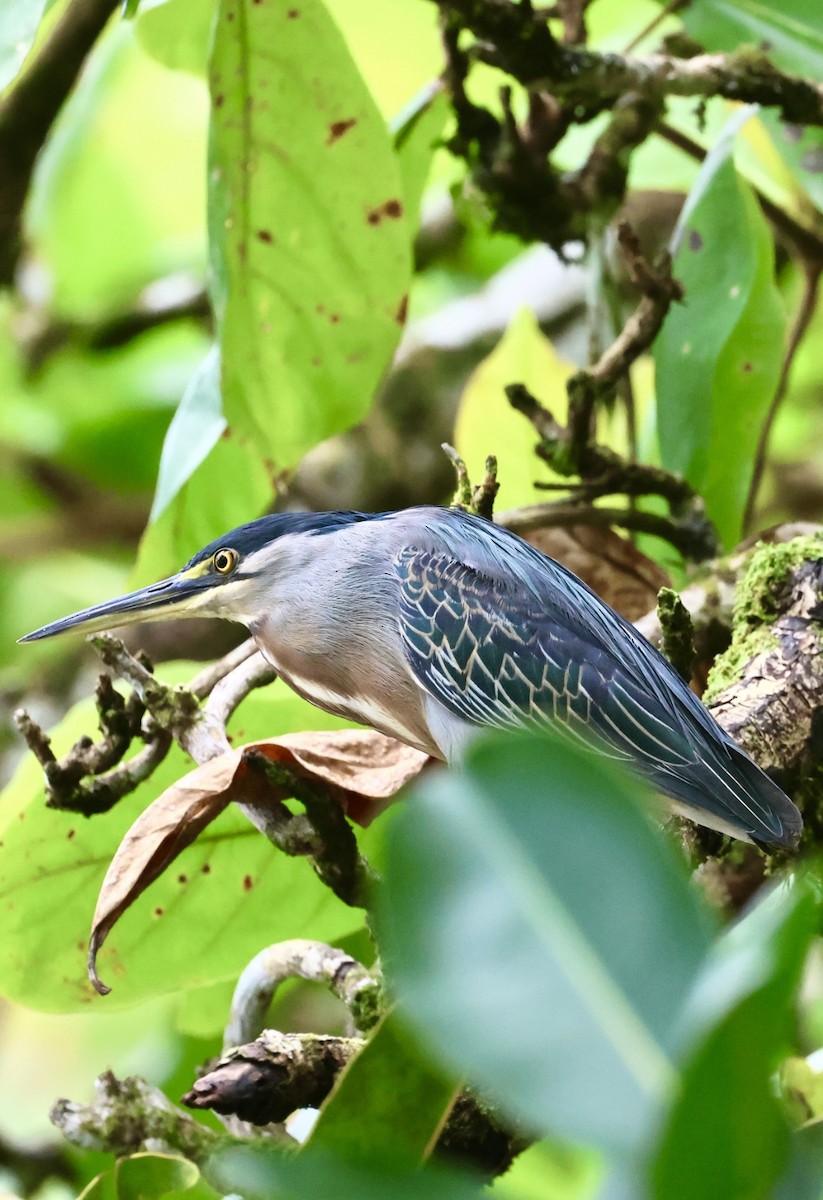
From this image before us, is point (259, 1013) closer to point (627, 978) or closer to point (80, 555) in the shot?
point (627, 978)

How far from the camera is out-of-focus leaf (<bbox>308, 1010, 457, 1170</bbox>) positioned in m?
0.94

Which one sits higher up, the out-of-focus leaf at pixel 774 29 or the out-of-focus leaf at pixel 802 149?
the out-of-focus leaf at pixel 774 29

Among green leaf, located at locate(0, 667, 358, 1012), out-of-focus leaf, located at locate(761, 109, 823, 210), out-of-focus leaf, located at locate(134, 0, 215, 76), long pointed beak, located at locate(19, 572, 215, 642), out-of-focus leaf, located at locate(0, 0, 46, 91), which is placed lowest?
green leaf, located at locate(0, 667, 358, 1012)

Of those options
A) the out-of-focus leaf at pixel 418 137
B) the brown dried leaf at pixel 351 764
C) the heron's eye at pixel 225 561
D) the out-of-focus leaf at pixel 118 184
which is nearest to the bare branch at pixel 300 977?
the brown dried leaf at pixel 351 764

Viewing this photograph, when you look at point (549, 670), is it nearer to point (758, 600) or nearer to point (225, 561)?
point (758, 600)

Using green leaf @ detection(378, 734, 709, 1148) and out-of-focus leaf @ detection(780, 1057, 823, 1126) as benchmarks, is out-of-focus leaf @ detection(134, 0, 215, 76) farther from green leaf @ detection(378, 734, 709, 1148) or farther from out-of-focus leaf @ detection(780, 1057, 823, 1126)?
green leaf @ detection(378, 734, 709, 1148)

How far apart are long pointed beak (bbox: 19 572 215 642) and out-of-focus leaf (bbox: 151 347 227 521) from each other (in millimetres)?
114

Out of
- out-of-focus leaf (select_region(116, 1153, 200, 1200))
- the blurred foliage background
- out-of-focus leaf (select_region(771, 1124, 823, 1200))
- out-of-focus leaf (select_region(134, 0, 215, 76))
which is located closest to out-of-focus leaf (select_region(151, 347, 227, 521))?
the blurred foliage background

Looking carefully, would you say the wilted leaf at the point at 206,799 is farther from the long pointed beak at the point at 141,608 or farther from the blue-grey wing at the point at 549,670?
the long pointed beak at the point at 141,608

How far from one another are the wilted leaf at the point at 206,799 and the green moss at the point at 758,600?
50 cm

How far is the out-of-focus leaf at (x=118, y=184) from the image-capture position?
3.68 meters

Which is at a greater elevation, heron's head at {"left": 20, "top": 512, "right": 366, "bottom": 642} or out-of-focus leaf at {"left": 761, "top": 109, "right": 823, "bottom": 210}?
out-of-focus leaf at {"left": 761, "top": 109, "right": 823, "bottom": 210}

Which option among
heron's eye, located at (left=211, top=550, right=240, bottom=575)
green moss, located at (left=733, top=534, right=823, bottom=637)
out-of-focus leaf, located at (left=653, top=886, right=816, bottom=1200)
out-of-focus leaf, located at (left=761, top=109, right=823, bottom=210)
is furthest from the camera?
out-of-focus leaf, located at (left=761, top=109, right=823, bottom=210)

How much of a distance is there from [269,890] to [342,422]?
0.74 meters
